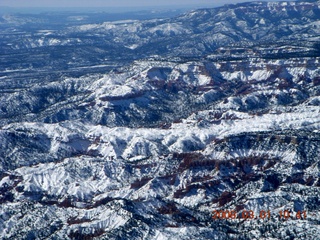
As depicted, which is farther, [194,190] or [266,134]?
[266,134]

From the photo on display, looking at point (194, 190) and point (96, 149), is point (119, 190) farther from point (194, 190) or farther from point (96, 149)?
point (96, 149)

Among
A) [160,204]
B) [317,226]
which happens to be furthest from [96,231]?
[317,226]

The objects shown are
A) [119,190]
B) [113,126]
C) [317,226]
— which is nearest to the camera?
[317,226]

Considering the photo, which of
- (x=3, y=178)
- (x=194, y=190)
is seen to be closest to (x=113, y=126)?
(x=3, y=178)

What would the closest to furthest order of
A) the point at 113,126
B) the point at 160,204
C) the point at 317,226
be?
the point at 317,226 → the point at 160,204 → the point at 113,126
